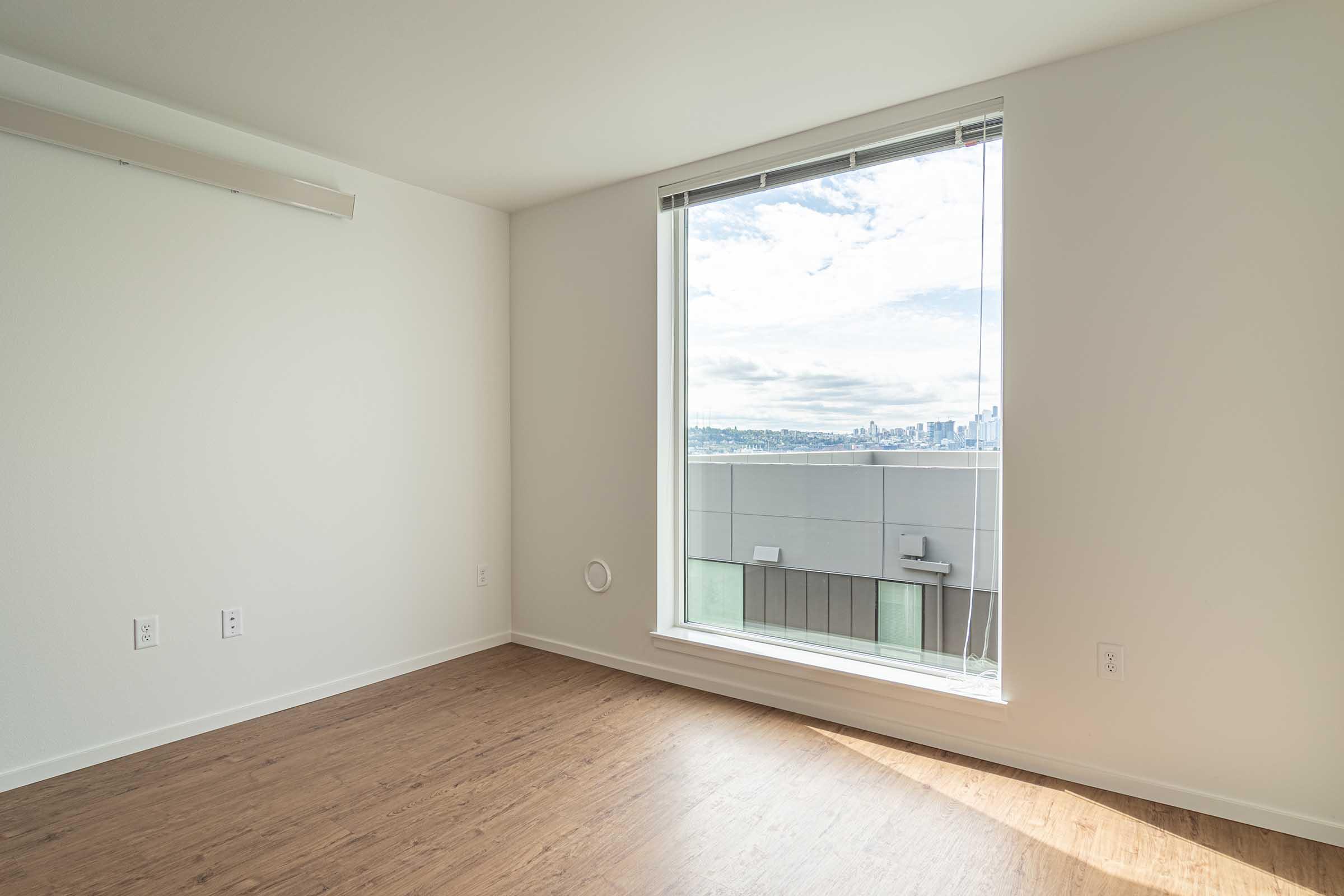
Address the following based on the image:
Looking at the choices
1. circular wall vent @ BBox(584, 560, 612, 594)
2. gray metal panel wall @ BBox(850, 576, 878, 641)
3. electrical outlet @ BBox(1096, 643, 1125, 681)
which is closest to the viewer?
electrical outlet @ BBox(1096, 643, 1125, 681)

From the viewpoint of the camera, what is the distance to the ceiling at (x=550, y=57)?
2195 mm

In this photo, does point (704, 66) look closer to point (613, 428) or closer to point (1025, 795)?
point (613, 428)

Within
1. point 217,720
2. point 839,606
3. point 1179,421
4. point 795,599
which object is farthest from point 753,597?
point 217,720

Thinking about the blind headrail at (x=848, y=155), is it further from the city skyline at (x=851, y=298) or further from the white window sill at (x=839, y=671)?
the white window sill at (x=839, y=671)

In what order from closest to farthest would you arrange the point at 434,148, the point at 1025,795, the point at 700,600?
the point at 1025,795
the point at 434,148
the point at 700,600

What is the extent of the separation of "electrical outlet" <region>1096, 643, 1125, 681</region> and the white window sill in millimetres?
351

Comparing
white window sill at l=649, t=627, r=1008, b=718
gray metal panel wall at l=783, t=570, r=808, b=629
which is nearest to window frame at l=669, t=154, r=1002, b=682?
white window sill at l=649, t=627, r=1008, b=718

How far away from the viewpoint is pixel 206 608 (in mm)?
2963

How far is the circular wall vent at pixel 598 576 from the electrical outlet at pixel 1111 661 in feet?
7.34

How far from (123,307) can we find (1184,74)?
150 inches

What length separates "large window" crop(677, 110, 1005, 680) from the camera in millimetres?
2807

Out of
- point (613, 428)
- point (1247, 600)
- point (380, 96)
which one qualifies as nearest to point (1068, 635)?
point (1247, 600)

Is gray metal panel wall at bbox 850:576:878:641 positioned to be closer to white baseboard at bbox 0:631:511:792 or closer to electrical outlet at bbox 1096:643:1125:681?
electrical outlet at bbox 1096:643:1125:681

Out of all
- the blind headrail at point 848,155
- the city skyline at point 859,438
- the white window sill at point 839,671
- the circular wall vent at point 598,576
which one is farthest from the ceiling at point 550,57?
the white window sill at point 839,671
